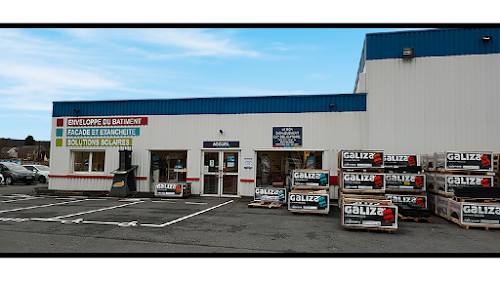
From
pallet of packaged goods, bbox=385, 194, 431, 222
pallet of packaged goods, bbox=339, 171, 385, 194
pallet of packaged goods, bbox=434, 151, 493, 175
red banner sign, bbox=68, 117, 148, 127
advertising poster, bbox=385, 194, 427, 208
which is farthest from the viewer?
red banner sign, bbox=68, 117, 148, 127

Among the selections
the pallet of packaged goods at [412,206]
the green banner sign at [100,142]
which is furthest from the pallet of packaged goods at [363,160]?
the green banner sign at [100,142]

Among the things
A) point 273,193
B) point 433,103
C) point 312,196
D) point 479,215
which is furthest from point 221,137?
point 479,215

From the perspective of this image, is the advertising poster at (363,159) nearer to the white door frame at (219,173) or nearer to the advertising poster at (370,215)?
the advertising poster at (370,215)

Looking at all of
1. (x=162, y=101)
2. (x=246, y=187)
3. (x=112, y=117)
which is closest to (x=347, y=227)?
(x=246, y=187)

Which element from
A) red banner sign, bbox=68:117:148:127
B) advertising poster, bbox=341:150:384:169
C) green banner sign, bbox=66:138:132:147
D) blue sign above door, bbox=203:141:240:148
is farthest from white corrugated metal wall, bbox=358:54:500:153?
green banner sign, bbox=66:138:132:147

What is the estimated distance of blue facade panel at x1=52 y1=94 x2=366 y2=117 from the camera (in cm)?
1383

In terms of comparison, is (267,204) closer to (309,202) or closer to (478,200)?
(309,202)

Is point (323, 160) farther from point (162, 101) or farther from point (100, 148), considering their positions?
point (100, 148)

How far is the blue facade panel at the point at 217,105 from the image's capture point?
13.8 metres

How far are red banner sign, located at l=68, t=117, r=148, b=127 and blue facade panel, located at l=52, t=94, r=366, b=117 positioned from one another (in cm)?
26

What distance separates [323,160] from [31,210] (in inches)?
420

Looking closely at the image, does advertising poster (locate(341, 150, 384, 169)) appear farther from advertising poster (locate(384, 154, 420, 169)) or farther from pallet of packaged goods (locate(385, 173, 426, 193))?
advertising poster (locate(384, 154, 420, 169))

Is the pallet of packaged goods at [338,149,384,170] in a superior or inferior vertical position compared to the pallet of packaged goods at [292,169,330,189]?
superior

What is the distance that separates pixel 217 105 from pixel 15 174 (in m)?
16.4
